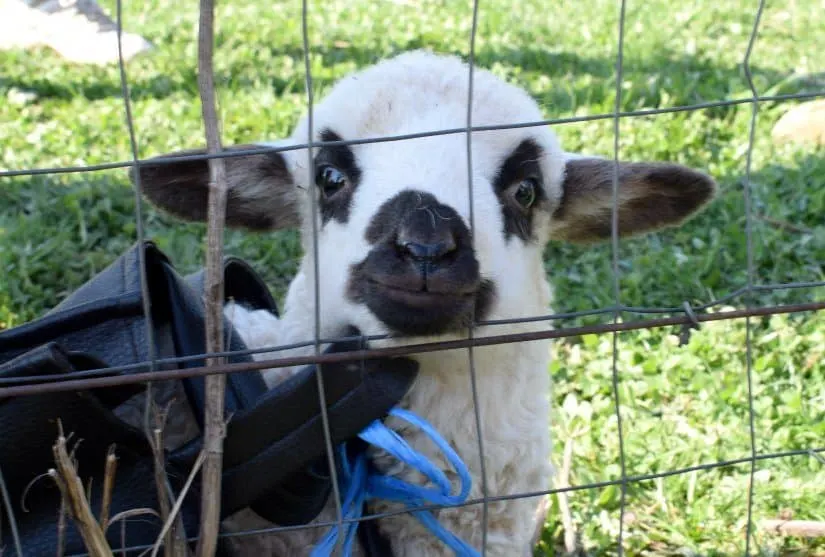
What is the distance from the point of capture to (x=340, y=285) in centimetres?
228

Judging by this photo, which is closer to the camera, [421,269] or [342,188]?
[421,269]

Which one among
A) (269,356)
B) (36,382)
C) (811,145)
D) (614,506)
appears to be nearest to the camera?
(36,382)

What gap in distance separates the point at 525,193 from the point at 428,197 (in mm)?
502

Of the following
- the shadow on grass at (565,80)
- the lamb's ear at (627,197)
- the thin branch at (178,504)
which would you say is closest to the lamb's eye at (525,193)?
the lamb's ear at (627,197)

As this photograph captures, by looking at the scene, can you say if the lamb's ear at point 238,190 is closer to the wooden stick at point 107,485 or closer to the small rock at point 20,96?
the wooden stick at point 107,485

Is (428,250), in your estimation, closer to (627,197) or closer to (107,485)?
(107,485)

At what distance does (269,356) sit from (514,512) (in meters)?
0.70

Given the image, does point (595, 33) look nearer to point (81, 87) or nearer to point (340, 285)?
point (81, 87)

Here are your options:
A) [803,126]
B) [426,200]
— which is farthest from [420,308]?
[803,126]

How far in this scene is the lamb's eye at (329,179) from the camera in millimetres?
2395

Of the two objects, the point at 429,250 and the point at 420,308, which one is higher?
the point at 429,250

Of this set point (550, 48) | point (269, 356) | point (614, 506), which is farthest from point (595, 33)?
point (269, 356)

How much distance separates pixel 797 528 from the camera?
9.58ft

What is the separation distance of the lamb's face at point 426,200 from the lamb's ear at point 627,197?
74 millimetres
